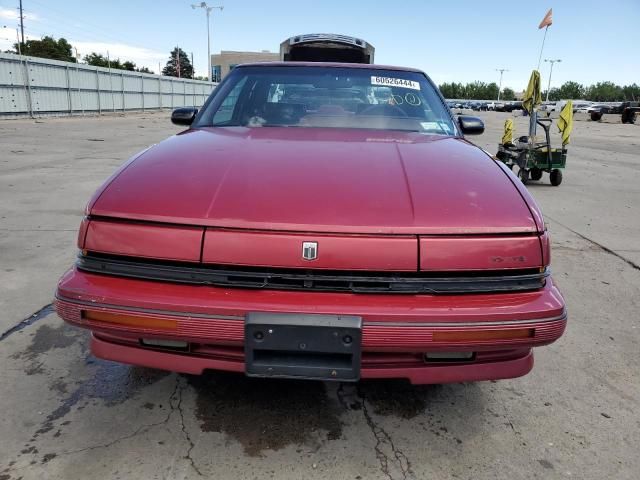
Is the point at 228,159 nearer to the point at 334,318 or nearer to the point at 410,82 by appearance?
the point at 334,318

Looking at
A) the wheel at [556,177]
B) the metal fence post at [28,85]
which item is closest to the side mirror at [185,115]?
the wheel at [556,177]

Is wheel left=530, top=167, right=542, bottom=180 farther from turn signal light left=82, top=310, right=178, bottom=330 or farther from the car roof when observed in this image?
turn signal light left=82, top=310, right=178, bottom=330

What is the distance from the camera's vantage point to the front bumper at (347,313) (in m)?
1.68

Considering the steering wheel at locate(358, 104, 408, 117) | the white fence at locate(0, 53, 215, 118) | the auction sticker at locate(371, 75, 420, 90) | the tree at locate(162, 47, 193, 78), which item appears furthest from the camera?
the tree at locate(162, 47, 193, 78)

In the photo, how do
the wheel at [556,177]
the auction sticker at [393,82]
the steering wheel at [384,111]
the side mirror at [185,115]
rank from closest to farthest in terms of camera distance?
the steering wheel at [384,111]
the auction sticker at [393,82]
the side mirror at [185,115]
the wheel at [556,177]

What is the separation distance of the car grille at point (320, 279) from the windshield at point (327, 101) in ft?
4.32

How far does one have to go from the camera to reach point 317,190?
1872 mm

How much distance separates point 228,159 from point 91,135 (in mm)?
15101

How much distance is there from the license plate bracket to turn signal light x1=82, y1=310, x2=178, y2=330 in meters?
0.28

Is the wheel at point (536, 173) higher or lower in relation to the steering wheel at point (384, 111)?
lower

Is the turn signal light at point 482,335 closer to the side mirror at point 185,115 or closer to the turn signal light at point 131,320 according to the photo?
the turn signal light at point 131,320

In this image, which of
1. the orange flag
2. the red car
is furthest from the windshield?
the orange flag

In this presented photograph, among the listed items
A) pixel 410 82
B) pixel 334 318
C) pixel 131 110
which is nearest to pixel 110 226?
pixel 334 318

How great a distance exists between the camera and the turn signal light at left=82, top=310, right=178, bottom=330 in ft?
5.59
